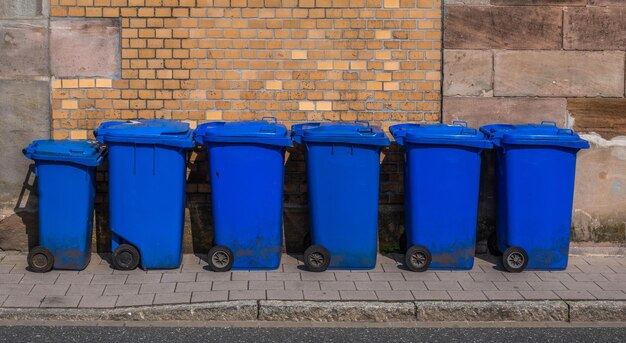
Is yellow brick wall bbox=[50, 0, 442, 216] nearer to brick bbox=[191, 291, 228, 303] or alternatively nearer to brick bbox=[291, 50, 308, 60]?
brick bbox=[291, 50, 308, 60]

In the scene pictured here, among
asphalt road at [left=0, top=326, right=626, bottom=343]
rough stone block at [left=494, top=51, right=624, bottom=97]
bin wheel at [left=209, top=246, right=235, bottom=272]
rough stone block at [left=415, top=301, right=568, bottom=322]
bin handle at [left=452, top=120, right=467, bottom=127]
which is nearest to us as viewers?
asphalt road at [left=0, top=326, right=626, bottom=343]

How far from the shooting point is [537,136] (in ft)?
25.6

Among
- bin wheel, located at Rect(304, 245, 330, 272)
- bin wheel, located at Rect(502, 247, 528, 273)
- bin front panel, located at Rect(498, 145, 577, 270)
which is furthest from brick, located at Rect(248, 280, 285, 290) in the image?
bin front panel, located at Rect(498, 145, 577, 270)

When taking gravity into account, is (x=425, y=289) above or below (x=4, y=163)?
below

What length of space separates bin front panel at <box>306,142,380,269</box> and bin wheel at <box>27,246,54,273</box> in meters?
2.15

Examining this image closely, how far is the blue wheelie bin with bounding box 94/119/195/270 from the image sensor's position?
764 cm

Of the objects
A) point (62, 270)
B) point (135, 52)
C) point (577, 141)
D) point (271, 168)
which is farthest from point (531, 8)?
point (62, 270)

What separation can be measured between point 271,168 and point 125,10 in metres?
2.04

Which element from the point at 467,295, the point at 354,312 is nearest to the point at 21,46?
the point at 354,312

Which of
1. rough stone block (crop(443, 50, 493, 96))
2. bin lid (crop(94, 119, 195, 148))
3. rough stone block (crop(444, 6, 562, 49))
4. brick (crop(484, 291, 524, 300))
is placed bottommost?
brick (crop(484, 291, 524, 300))

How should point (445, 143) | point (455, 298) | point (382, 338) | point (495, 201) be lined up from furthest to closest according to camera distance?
point (495, 201)
point (445, 143)
point (455, 298)
point (382, 338)

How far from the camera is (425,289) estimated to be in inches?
289

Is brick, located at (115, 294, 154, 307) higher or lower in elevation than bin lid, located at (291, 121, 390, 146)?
lower

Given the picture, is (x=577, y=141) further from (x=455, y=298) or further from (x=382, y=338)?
(x=382, y=338)
